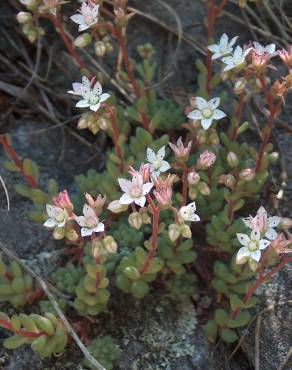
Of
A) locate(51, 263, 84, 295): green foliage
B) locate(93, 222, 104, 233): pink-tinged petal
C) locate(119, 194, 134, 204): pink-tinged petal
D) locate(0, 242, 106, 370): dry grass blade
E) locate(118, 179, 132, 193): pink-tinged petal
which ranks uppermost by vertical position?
locate(118, 179, 132, 193): pink-tinged petal

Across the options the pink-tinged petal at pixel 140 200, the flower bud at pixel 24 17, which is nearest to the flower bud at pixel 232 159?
the pink-tinged petal at pixel 140 200

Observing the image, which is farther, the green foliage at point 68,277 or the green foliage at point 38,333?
the green foliage at point 68,277

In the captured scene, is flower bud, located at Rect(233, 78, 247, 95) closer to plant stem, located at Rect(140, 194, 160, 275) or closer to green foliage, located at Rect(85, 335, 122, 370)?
plant stem, located at Rect(140, 194, 160, 275)

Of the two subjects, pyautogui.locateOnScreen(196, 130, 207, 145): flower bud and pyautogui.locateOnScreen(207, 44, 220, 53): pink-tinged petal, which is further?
pyautogui.locateOnScreen(207, 44, 220, 53): pink-tinged petal

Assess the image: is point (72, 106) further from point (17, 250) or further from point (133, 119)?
point (17, 250)

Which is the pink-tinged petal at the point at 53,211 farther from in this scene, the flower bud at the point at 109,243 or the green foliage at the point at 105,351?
the green foliage at the point at 105,351

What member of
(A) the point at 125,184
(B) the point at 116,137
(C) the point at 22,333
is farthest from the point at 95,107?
(C) the point at 22,333

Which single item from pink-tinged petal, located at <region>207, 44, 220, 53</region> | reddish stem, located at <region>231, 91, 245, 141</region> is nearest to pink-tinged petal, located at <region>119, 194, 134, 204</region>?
reddish stem, located at <region>231, 91, 245, 141</region>
